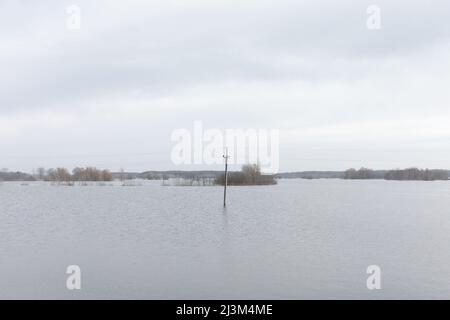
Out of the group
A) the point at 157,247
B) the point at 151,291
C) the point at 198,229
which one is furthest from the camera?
the point at 198,229

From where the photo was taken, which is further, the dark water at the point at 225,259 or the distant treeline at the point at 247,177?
the distant treeline at the point at 247,177

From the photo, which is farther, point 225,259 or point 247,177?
point 247,177

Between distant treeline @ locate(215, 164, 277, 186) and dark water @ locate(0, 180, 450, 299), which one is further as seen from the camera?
distant treeline @ locate(215, 164, 277, 186)

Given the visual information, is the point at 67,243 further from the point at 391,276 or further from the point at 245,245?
the point at 391,276

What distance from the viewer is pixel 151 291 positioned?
973cm

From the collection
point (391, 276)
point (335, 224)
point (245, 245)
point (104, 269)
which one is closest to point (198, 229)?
point (245, 245)

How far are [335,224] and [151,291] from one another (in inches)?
659

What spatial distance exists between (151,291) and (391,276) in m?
6.43
